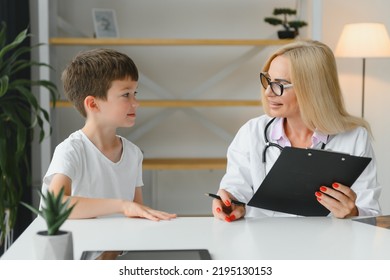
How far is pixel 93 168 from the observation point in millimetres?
2078

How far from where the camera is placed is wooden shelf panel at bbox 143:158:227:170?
3.78 metres

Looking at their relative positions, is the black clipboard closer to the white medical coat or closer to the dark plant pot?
the white medical coat

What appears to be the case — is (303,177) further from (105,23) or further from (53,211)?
(105,23)

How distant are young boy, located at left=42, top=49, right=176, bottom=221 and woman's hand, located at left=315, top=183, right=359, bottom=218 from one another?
0.65m

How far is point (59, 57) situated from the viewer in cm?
411

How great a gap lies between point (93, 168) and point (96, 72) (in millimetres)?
322

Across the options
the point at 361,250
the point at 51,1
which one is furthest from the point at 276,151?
the point at 51,1

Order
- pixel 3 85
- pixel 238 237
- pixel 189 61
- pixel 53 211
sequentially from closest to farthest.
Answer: pixel 53 211
pixel 238 237
pixel 3 85
pixel 189 61

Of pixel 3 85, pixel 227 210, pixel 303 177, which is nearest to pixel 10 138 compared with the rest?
pixel 3 85

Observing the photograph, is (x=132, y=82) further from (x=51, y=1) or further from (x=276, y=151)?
(x=51, y=1)

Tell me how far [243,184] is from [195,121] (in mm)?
2063

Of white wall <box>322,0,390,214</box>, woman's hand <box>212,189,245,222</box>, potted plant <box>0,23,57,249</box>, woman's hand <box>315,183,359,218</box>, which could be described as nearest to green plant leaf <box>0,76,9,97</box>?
potted plant <box>0,23,57,249</box>

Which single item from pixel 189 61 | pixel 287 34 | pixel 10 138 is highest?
pixel 287 34

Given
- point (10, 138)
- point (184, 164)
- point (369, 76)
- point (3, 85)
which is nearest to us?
point (3, 85)
